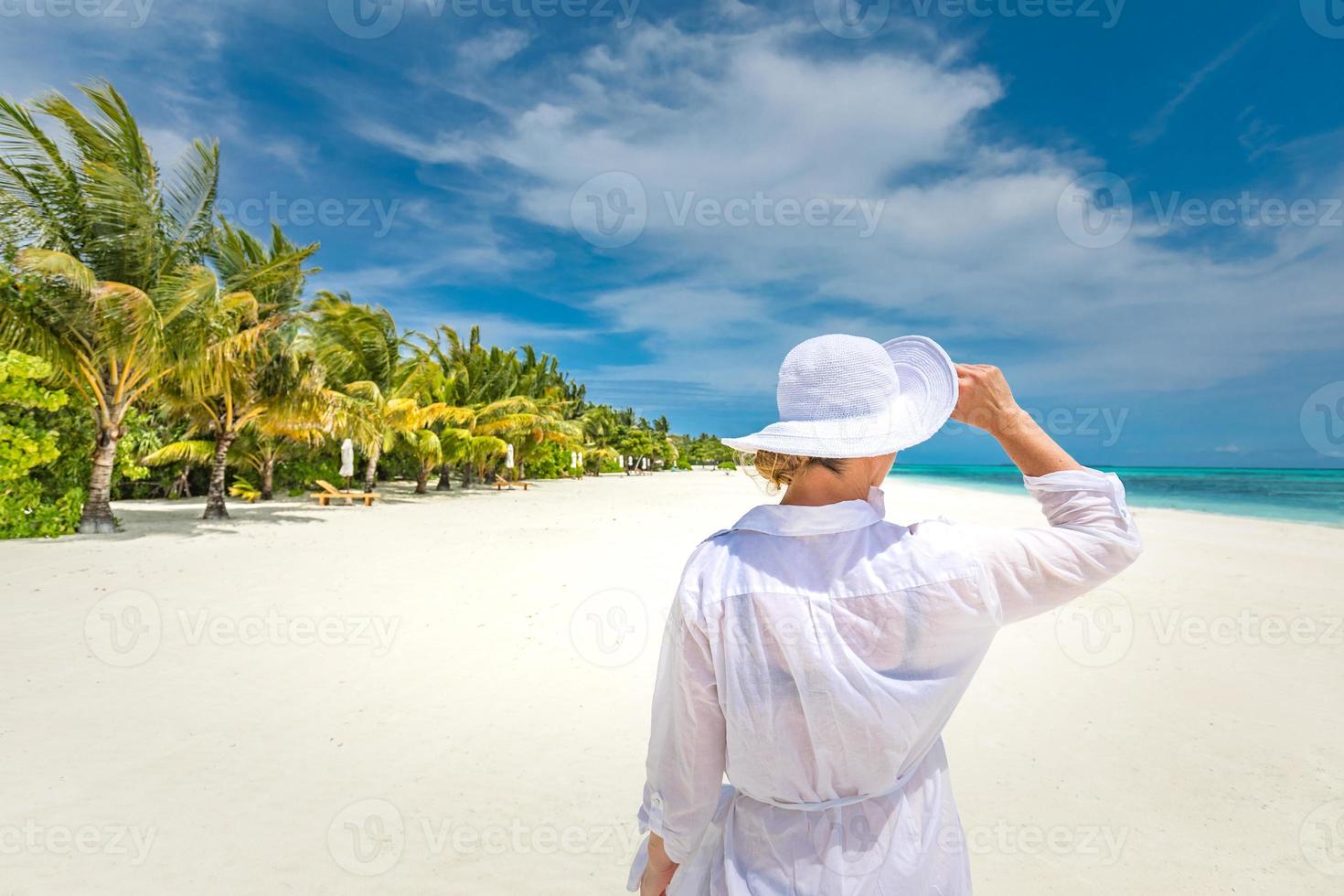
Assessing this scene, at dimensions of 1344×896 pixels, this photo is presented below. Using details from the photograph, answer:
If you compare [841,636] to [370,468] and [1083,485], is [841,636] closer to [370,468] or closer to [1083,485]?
[1083,485]

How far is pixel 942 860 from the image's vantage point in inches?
49.4

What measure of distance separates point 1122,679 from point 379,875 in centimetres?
504

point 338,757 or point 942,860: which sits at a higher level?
point 942,860

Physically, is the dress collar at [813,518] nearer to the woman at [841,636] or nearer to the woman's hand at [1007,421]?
the woman at [841,636]

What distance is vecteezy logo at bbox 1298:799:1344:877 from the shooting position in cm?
270

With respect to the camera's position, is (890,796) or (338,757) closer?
(890,796)

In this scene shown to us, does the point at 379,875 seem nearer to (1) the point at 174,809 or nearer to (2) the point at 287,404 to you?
(1) the point at 174,809

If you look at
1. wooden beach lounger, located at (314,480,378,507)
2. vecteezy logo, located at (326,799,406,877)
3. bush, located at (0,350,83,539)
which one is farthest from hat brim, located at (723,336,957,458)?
wooden beach lounger, located at (314,480,378,507)

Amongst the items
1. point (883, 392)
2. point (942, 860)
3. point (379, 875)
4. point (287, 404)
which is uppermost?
point (287, 404)

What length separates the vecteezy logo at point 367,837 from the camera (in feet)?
8.57

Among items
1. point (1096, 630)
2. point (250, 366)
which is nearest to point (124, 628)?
point (1096, 630)

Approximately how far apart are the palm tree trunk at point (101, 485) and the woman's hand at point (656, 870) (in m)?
13.2

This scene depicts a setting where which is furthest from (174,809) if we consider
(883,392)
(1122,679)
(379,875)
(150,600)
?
(1122,679)

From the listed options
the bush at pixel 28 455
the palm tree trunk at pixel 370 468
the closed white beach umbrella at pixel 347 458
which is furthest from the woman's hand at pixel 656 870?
the closed white beach umbrella at pixel 347 458
